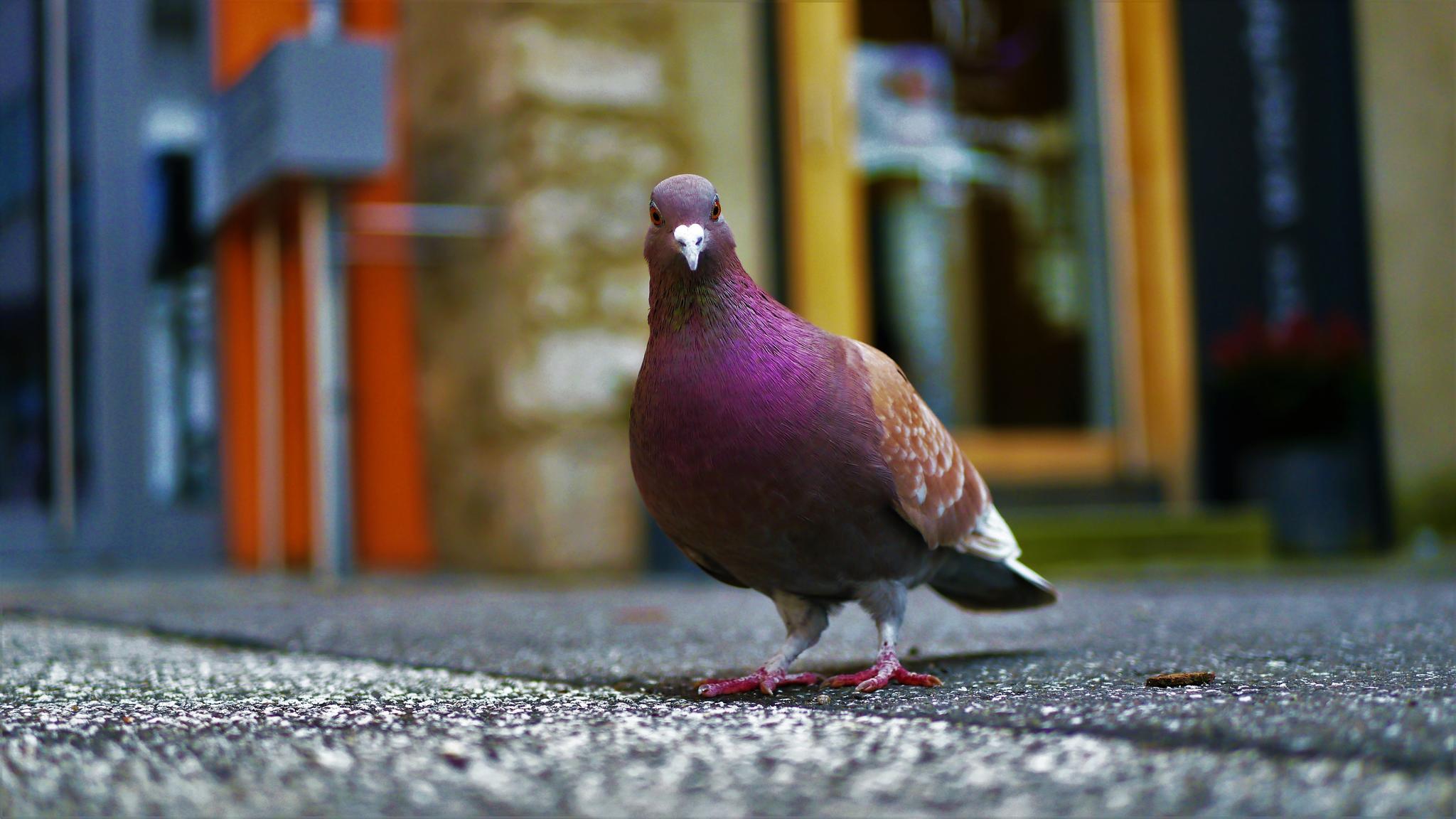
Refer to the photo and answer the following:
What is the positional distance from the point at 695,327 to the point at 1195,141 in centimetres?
530

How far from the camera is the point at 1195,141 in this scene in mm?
6504

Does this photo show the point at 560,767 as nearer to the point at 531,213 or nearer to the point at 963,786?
the point at 963,786

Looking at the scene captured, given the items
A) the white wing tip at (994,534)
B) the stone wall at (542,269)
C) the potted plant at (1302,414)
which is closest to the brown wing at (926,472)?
the white wing tip at (994,534)

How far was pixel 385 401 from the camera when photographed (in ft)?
18.2

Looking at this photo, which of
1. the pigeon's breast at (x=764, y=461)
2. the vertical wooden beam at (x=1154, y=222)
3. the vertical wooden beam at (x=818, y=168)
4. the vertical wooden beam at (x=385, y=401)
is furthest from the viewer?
the vertical wooden beam at (x=1154, y=222)

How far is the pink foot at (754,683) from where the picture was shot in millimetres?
1818

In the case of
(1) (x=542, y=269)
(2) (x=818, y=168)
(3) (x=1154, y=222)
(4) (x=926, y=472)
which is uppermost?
(2) (x=818, y=168)

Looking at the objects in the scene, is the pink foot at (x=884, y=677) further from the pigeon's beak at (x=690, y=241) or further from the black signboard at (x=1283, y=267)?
the black signboard at (x=1283, y=267)

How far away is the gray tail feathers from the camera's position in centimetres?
218

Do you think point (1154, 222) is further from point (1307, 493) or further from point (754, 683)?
point (754, 683)

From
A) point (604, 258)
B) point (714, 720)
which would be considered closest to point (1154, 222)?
point (604, 258)

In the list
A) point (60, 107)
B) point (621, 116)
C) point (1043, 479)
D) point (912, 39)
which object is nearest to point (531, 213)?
point (621, 116)

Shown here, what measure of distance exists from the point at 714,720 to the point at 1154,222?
18.0 feet

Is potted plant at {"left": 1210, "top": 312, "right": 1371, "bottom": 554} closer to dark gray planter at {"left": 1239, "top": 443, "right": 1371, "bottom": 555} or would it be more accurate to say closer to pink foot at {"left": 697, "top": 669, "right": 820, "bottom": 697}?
dark gray planter at {"left": 1239, "top": 443, "right": 1371, "bottom": 555}
